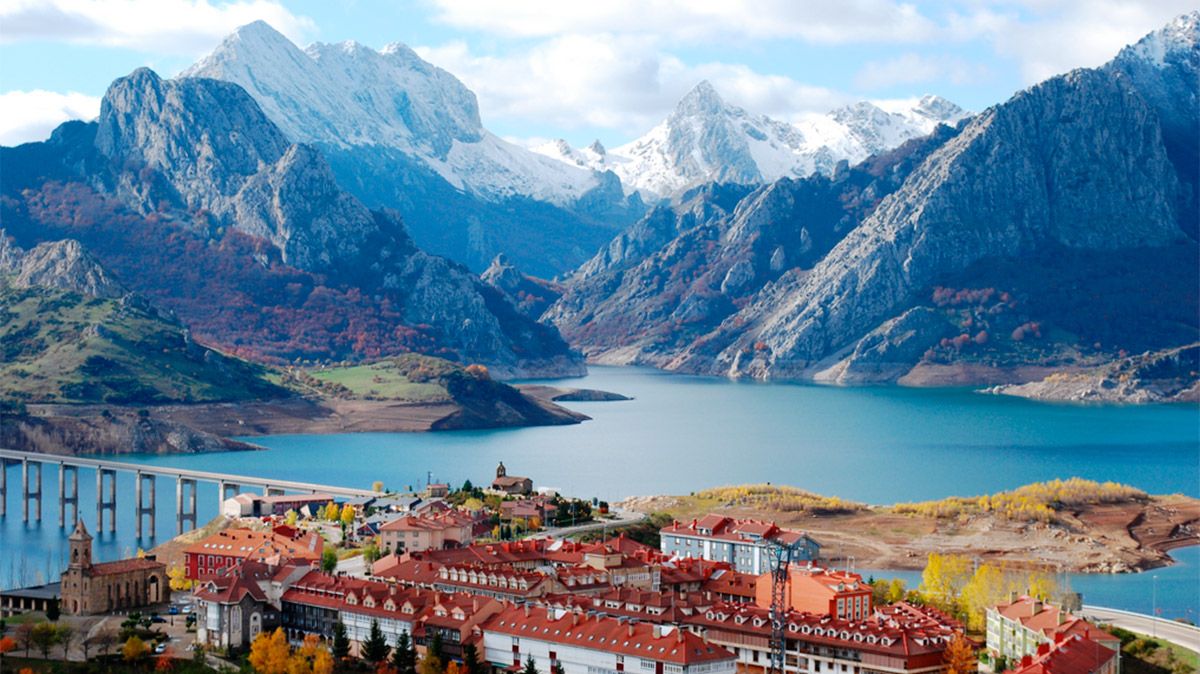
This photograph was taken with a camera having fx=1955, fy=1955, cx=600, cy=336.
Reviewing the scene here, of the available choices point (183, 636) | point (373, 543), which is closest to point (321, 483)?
point (373, 543)

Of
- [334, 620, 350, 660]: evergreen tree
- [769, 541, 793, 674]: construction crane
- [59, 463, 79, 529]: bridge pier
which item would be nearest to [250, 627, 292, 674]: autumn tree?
[334, 620, 350, 660]: evergreen tree

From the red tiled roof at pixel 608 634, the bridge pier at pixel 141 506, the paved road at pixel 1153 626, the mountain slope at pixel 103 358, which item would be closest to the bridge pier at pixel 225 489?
the bridge pier at pixel 141 506

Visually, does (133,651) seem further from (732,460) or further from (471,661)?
(732,460)

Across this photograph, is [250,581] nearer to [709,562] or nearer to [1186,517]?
[709,562]

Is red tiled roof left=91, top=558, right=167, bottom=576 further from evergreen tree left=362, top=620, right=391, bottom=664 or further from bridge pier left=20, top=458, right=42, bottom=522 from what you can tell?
bridge pier left=20, top=458, right=42, bottom=522

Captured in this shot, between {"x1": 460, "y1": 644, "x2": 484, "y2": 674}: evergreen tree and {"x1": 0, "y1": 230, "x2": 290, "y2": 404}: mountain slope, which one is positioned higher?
{"x1": 0, "y1": 230, "x2": 290, "y2": 404}: mountain slope

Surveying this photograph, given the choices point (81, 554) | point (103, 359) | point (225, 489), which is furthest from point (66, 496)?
point (81, 554)
